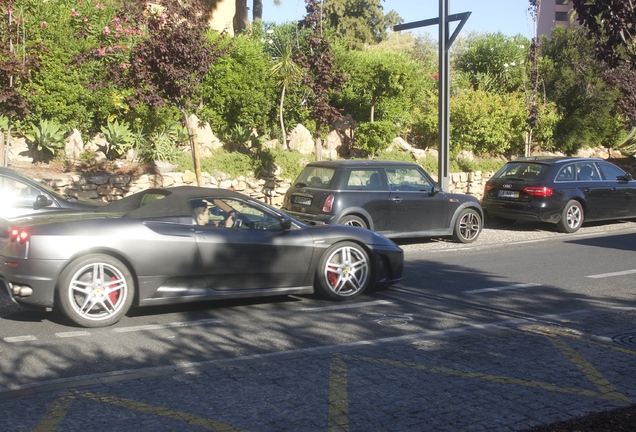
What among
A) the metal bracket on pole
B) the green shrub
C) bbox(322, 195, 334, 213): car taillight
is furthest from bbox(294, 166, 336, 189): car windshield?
the green shrub

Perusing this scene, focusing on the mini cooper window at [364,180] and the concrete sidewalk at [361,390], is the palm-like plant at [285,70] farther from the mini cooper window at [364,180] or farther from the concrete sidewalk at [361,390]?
the concrete sidewalk at [361,390]

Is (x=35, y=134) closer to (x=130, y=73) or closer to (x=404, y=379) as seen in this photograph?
(x=130, y=73)

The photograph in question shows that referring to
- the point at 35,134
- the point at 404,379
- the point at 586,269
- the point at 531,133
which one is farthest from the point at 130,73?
the point at 531,133

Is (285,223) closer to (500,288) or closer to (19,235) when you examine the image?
(19,235)

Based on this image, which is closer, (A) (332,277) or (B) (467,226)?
(A) (332,277)

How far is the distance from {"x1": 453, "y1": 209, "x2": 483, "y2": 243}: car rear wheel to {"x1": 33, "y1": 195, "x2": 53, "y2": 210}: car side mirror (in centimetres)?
723

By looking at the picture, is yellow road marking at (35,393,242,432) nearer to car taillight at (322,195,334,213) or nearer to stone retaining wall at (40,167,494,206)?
car taillight at (322,195,334,213)

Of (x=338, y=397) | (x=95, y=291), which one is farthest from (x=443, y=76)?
(x=338, y=397)

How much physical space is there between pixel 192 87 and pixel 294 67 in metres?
4.92

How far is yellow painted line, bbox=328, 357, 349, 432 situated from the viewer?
475cm

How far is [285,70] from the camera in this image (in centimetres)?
1848

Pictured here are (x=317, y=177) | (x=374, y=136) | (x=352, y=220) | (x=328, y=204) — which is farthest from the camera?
(x=374, y=136)

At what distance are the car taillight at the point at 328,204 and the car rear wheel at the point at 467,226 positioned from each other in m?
2.74

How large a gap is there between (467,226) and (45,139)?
8.91 meters
